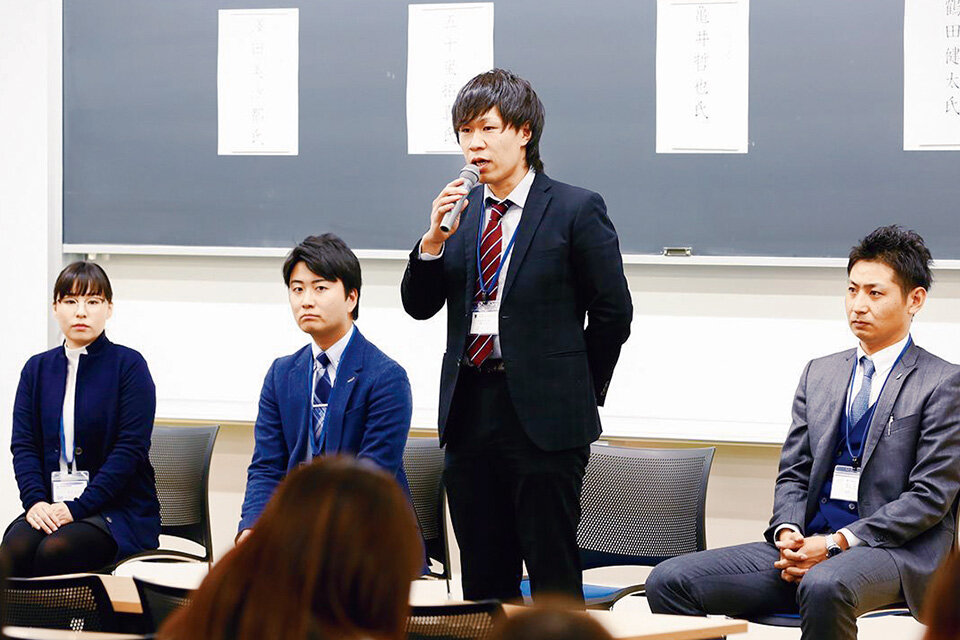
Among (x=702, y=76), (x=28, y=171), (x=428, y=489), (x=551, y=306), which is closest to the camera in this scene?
(x=551, y=306)

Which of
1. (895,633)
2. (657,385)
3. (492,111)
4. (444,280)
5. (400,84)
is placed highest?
(400,84)

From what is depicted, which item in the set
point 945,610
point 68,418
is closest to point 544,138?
point 68,418

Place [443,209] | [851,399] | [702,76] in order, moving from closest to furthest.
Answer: [443,209] < [851,399] < [702,76]

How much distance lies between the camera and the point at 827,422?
121 inches

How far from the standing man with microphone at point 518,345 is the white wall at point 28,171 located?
221 centimetres

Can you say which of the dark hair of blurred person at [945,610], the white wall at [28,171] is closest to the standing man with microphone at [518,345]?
the dark hair of blurred person at [945,610]

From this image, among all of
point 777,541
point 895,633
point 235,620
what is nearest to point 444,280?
point 777,541

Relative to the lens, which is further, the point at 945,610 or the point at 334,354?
the point at 334,354

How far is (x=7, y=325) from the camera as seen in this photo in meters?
A: 4.34

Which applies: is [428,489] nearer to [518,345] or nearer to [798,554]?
[518,345]

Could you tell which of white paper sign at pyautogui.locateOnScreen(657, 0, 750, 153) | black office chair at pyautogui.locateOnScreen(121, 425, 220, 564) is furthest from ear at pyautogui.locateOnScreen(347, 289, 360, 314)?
white paper sign at pyautogui.locateOnScreen(657, 0, 750, 153)

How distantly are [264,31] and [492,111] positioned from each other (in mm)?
1824

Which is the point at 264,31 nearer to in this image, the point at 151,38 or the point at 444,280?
the point at 151,38

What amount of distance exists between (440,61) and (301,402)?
1.56 meters
